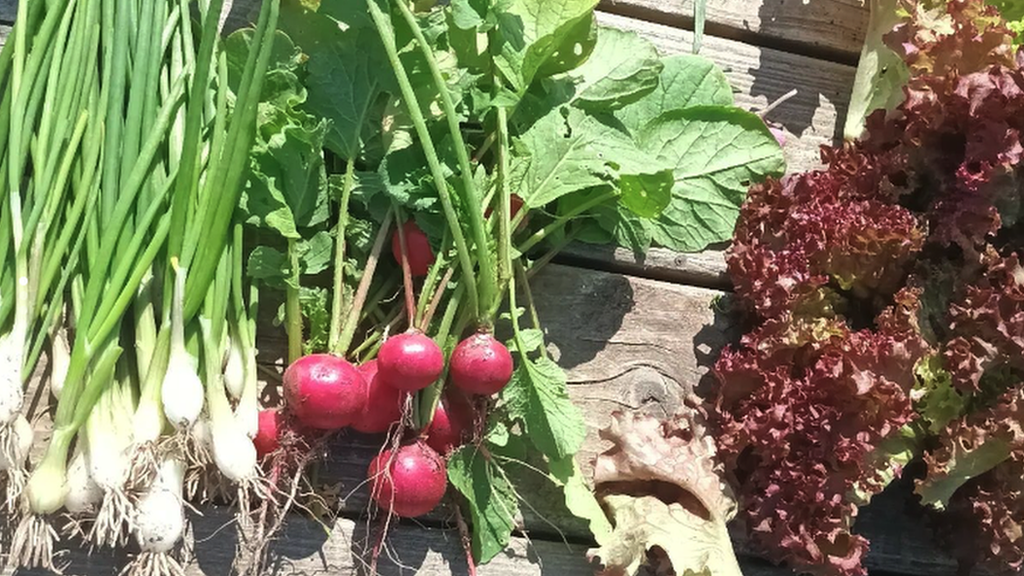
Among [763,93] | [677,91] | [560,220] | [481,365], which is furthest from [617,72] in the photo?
[481,365]

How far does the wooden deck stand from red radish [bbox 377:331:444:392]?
186 mm

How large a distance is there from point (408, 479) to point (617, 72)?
61 cm

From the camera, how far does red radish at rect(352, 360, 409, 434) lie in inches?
48.6

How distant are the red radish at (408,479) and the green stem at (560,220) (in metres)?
0.30

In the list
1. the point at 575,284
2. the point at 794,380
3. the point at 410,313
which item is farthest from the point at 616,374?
the point at 410,313

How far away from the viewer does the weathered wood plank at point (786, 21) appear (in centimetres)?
153

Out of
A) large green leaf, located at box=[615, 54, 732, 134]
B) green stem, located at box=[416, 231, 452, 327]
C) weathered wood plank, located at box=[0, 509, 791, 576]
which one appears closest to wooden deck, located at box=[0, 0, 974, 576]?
weathered wood plank, located at box=[0, 509, 791, 576]

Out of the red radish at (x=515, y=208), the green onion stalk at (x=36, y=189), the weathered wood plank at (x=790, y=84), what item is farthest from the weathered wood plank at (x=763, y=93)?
the green onion stalk at (x=36, y=189)

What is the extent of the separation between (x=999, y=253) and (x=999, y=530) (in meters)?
0.38

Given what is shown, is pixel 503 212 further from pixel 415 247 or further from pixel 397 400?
pixel 397 400

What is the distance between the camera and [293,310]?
124cm

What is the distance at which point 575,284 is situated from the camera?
1.44 metres

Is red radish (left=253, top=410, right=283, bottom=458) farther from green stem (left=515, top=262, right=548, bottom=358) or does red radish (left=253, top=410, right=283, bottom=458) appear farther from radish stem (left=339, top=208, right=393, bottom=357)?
green stem (left=515, top=262, right=548, bottom=358)

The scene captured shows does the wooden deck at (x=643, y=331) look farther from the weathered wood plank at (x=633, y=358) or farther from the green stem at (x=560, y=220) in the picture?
the green stem at (x=560, y=220)
